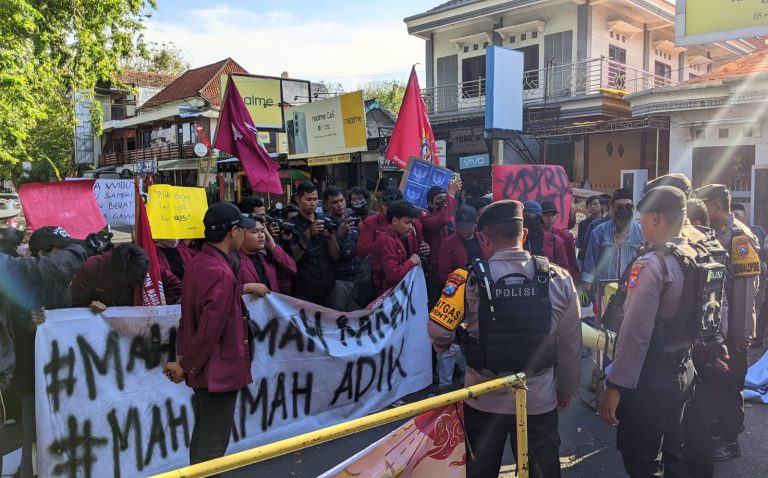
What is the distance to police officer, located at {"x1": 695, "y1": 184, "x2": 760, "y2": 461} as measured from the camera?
3746mm

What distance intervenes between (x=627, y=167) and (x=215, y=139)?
49.6 ft

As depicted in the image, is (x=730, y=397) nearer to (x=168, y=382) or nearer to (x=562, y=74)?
(x=168, y=382)

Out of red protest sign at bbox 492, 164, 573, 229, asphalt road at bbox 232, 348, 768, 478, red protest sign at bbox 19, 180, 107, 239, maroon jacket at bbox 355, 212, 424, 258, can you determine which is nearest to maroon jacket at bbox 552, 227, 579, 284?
red protest sign at bbox 492, 164, 573, 229

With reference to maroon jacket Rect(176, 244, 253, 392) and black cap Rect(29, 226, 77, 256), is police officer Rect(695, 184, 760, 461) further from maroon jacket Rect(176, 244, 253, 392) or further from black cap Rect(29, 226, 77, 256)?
black cap Rect(29, 226, 77, 256)

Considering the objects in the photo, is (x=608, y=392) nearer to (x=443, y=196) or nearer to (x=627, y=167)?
(x=443, y=196)

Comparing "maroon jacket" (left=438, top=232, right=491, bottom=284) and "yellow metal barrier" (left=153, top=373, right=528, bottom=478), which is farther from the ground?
"maroon jacket" (left=438, top=232, right=491, bottom=284)

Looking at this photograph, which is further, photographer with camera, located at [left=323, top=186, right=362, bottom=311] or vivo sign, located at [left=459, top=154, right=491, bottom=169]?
vivo sign, located at [left=459, top=154, right=491, bottom=169]

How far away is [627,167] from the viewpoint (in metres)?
18.1

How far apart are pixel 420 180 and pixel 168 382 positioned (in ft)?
11.9

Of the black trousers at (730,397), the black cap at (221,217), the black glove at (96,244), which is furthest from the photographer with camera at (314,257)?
the black trousers at (730,397)

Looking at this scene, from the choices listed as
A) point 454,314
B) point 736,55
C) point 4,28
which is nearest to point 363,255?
point 454,314

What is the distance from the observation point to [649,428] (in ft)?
9.12

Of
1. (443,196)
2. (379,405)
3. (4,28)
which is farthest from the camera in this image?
(4,28)

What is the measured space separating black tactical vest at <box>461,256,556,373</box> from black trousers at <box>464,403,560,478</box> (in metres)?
0.27
